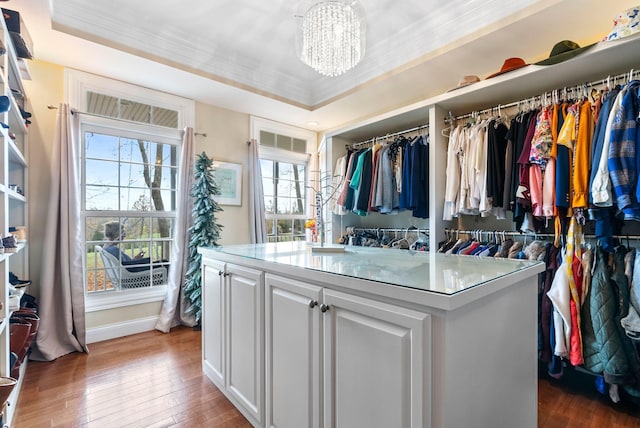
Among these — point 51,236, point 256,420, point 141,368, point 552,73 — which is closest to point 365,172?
point 552,73

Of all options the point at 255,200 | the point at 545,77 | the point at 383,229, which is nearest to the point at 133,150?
the point at 255,200

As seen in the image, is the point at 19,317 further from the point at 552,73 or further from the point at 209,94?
the point at 552,73

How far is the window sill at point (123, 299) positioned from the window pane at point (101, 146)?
4.51 feet

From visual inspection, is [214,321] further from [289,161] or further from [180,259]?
[289,161]

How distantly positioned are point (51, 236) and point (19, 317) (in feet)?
2.44

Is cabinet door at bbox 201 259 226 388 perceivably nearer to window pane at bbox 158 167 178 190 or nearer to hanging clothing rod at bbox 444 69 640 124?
window pane at bbox 158 167 178 190

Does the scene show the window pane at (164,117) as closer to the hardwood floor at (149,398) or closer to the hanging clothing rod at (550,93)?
the hardwood floor at (149,398)

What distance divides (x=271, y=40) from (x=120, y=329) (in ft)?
10.5

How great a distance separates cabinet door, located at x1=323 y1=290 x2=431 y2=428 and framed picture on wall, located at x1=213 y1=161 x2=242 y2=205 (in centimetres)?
289

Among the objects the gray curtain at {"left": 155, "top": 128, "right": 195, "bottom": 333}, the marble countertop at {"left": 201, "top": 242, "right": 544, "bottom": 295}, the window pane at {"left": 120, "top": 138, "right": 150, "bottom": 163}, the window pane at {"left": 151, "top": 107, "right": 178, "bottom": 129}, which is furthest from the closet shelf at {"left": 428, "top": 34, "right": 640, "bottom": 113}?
the window pane at {"left": 120, "top": 138, "right": 150, "bottom": 163}

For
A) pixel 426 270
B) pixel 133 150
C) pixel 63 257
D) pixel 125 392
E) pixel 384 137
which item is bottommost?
pixel 125 392

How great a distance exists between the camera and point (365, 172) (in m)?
3.29

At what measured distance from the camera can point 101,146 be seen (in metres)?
3.13

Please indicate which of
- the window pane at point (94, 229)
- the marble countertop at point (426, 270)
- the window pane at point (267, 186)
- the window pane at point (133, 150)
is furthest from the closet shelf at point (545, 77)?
the window pane at point (94, 229)
